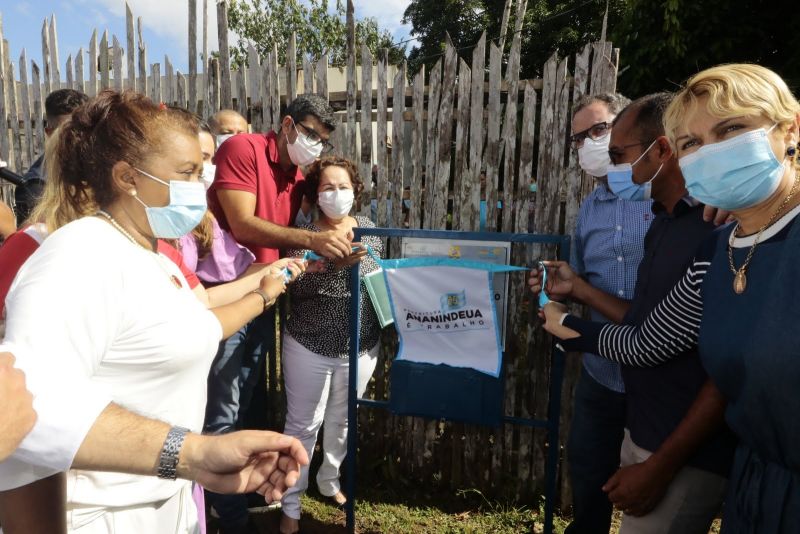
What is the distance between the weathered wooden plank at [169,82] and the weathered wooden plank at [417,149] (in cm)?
241

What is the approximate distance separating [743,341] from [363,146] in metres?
2.78

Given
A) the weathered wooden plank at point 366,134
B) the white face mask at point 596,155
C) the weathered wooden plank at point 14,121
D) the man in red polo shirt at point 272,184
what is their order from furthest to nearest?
the weathered wooden plank at point 14,121 < the weathered wooden plank at point 366,134 < the man in red polo shirt at point 272,184 < the white face mask at point 596,155

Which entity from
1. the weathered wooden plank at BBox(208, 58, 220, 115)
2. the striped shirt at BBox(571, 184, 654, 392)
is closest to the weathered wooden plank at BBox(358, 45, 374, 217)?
the weathered wooden plank at BBox(208, 58, 220, 115)

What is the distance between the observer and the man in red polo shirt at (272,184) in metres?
2.90

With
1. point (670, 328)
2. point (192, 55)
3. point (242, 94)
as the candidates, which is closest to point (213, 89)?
point (242, 94)

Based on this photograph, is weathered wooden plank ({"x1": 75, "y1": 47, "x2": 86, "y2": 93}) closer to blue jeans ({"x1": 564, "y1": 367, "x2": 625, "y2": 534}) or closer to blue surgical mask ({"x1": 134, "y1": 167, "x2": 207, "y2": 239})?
blue surgical mask ({"x1": 134, "y1": 167, "x2": 207, "y2": 239})

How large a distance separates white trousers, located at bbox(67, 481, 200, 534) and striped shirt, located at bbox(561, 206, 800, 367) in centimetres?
164


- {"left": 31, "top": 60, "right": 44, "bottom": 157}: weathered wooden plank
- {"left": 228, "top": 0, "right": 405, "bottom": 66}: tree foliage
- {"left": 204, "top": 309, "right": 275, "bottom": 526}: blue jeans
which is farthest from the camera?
{"left": 228, "top": 0, "right": 405, "bottom": 66}: tree foliage

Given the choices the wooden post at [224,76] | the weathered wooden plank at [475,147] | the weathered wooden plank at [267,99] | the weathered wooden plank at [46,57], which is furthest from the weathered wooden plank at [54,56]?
the weathered wooden plank at [475,147]

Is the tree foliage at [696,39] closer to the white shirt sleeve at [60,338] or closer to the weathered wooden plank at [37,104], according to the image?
the weathered wooden plank at [37,104]

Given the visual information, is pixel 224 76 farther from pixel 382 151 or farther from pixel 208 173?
pixel 382 151

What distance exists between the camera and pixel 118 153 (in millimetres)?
1570

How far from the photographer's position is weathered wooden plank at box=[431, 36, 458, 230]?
335cm

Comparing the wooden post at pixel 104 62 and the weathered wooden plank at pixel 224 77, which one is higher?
the wooden post at pixel 104 62
